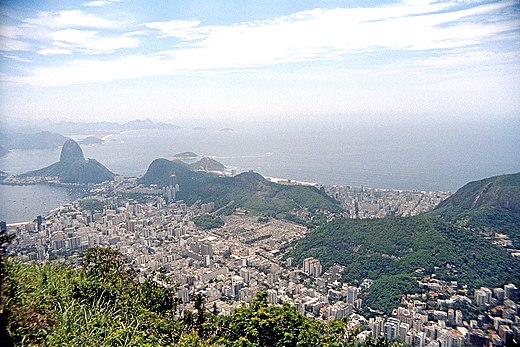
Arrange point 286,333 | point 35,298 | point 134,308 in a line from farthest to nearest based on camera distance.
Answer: point 134,308 → point 286,333 → point 35,298

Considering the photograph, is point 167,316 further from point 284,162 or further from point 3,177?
point 284,162

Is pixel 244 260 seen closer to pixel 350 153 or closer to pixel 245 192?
pixel 245 192

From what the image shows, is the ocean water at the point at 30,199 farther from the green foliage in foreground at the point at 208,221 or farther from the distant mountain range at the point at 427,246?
the distant mountain range at the point at 427,246

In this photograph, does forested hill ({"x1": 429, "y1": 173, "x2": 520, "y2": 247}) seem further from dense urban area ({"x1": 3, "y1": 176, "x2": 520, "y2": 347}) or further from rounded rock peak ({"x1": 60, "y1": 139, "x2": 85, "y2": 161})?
rounded rock peak ({"x1": 60, "y1": 139, "x2": 85, "y2": 161})

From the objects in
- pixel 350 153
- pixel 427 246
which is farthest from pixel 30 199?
pixel 350 153

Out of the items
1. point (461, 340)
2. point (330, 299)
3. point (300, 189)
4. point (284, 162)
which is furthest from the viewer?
point (284, 162)

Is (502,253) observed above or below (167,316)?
below

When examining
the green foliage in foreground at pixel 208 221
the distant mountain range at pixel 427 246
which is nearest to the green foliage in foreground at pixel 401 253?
the distant mountain range at pixel 427 246

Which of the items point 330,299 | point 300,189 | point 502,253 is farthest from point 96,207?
point 502,253
